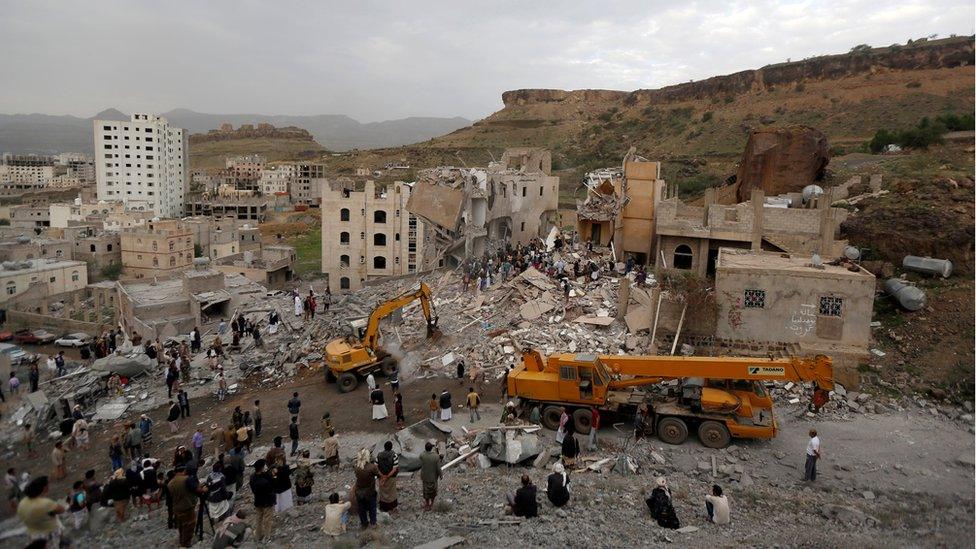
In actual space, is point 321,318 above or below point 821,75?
below

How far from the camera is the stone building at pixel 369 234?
123ft

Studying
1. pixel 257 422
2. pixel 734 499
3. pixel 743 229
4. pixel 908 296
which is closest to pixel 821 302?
pixel 908 296

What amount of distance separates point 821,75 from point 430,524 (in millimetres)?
81695

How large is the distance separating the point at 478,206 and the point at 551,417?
60.6 ft

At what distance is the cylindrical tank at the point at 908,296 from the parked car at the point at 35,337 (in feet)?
107

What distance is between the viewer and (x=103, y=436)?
1488cm

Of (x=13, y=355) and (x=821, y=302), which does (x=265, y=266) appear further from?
(x=821, y=302)

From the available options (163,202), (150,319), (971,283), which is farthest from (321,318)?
(163,202)

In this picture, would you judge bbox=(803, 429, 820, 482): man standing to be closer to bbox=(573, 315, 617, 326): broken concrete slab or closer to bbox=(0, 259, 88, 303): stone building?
bbox=(573, 315, 617, 326): broken concrete slab

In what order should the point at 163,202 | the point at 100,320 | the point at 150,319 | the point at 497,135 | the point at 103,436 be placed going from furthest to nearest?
the point at 497,135 < the point at 163,202 < the point at 100,320 < the point at 150,319 < the point at 103,436

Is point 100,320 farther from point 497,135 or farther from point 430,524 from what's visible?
point 497,135

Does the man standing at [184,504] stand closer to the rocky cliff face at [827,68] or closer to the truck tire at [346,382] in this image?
the truck tire at [346,382]

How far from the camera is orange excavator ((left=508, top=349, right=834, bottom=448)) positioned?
11203mm

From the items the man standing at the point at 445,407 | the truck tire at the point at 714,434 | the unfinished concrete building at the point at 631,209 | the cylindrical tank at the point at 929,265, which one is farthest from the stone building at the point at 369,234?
the truck tire at the point at 714,434
